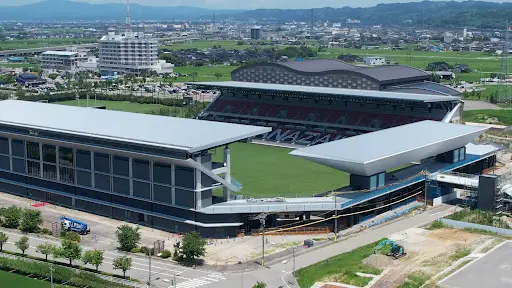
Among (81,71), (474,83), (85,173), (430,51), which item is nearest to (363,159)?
(85,173)

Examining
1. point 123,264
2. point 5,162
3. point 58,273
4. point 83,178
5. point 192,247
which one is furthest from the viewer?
point 5,162

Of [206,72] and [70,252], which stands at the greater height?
[70,252]

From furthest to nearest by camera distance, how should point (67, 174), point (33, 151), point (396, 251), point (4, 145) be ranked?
point (4, 145), point (33, 151), point (67, 174), point (396, 251)

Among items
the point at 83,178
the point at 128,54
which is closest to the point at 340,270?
the point at 83,178

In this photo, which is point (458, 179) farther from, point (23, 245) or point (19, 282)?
point (19, 282)

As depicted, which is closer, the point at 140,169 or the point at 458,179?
the point at 140,169

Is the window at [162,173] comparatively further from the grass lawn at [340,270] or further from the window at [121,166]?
the grass lawn at [340,270]

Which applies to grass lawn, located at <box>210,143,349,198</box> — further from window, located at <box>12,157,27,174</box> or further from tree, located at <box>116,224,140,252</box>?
window, located at <box>12,157,27,174</box>
